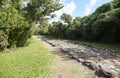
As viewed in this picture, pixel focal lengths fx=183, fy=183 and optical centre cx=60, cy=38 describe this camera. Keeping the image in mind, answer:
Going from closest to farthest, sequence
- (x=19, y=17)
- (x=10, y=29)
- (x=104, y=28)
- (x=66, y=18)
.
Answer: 1. (x=10, y=29)
2. (x=19, y=17)
3. (x=104, y=28)
4. (x=66, y=18)

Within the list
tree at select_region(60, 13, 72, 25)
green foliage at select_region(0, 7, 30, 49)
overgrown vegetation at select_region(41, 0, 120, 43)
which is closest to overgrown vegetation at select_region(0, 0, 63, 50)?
green foliage at select_region(0, 7, 30, 49)

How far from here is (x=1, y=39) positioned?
54.9 feet

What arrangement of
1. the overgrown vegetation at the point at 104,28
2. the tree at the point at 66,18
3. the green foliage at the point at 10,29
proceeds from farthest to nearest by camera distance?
the tree at the point at 66,18 → the overgrown vegetation at the point at 104,28 → the green foliage at the point at 10,29

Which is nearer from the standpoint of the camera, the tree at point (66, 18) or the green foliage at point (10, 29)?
the green foliage at point (10, 29)

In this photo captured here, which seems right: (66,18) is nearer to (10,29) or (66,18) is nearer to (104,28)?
(104,28)

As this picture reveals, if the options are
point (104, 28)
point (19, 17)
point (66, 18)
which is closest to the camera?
point (19, 17)

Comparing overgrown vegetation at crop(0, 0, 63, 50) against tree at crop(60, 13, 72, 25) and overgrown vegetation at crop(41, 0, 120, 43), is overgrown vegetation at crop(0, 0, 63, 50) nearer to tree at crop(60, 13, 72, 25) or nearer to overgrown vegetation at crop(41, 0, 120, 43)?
overgrown vegetation at crop(41, 0, 120, 43)

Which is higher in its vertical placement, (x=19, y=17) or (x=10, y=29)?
(x=19, y=17)

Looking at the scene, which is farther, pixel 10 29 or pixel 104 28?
pixel 104 28

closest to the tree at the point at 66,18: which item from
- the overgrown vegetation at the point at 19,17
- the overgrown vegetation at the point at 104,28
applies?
the overgrown vegetation at the point at 104,28

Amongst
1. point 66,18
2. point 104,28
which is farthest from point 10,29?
point 66,18

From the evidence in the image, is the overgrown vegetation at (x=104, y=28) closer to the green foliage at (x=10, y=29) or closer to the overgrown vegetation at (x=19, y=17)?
the overgrown vegetation at (x=19, y=17)

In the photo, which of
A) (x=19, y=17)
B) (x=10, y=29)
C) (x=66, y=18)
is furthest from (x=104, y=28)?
→ (x=66, y=18)

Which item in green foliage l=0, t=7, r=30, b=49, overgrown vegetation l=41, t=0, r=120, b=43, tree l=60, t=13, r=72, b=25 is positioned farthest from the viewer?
tree l=60, t=13, r=72, b=25
